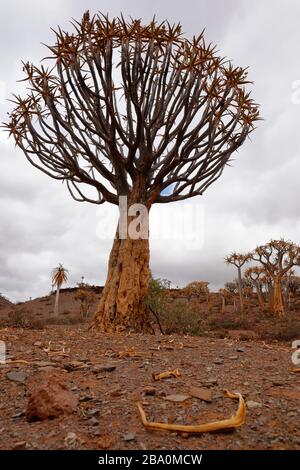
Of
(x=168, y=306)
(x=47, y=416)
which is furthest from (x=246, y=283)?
(x=47, y=416)

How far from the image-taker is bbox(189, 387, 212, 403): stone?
9.83 ft

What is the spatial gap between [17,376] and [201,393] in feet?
5.64

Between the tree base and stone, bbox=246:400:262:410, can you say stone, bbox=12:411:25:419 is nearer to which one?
stone, bbox=246:400:262:410

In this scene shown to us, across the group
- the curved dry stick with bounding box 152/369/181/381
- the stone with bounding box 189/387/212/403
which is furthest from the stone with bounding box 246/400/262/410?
the curved dry stick with bounding box 152/369/181/381

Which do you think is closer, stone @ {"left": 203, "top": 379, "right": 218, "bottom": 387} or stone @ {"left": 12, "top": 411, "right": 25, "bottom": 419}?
stone @ {"left": 12, "top": 411, "right": 25, "bottom": 419}

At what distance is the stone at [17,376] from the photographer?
3479mm

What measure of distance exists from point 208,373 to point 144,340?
7.09ft

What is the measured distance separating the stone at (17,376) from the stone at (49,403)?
740 millimetres

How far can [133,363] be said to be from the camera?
4195 mm

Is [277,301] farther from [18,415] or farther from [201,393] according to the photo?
[18,415]

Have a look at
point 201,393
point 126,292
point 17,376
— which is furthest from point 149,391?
point 126,292

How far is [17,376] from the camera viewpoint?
354 centimetres

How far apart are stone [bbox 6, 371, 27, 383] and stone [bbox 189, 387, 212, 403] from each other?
5.05 feet

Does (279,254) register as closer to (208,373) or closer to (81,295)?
(81,295)
